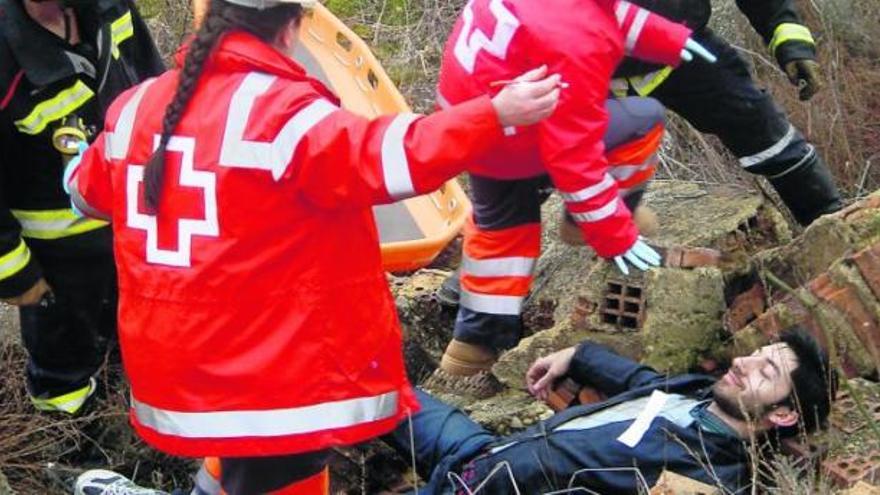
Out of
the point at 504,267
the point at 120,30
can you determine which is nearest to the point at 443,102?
the point at 504,267

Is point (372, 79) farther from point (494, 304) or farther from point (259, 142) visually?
point (259, 142)

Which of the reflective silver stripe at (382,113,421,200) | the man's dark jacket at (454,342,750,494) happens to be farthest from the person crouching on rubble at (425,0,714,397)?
the reflective silver stripe at (382,113,421,200)

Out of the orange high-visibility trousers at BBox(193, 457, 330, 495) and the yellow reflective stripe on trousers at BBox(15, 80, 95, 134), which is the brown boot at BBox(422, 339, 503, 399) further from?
the yellow reflective stripe on trousers at BBox(15, 80, 95, 134)

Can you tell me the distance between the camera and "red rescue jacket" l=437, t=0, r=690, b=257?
318 cm

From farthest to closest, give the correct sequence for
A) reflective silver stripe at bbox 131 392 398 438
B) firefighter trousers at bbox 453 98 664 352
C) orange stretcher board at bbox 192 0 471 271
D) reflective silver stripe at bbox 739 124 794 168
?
1. orange stretcher board at bbox 192 0 471 271
2. reflective silver stripe at bbox 739 124 794 168
3. firefighter trousers at bbox 453 98 664 352
4. reflective silver stripe at bbox 131 392 398 438

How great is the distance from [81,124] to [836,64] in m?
2.95

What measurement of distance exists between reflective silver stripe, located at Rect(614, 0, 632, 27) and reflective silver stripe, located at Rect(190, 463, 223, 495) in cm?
163

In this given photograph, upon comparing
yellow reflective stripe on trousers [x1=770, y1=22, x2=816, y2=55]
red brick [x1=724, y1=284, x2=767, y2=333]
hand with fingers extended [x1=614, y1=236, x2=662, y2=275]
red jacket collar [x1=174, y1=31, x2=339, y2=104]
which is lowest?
red brick [x1=724, y1=284, x2=767, y2=333]

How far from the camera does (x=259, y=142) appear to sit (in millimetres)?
2441

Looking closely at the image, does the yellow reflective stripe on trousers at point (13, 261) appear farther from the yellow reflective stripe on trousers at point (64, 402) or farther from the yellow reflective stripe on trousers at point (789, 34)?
the yellow reflective stripe on trousers at point (789, 34)

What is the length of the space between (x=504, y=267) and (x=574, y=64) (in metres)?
0.75

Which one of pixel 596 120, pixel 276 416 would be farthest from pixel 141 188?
pixel 596 120

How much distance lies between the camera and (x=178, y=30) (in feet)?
21.9

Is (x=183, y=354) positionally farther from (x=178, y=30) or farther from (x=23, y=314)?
(x=178, y=30)
